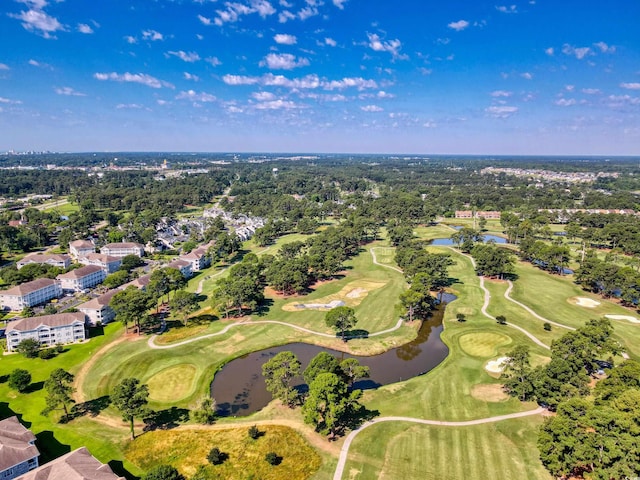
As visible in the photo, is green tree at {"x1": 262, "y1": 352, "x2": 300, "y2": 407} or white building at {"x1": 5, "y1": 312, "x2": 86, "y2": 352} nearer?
green tree at {"x1": 262, "y1": 352, "x2": 300, "y2": 407}

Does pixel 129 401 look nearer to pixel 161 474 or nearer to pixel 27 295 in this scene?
pixel 161 474

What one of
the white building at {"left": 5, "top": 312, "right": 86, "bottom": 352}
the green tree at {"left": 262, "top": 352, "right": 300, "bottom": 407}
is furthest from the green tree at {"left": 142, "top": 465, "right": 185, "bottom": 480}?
the white building at {"left": 5, "top": 312, "right": 86, "bottom": 352}

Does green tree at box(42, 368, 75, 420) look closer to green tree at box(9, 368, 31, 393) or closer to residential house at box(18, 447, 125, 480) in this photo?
green tree at box(9, 368, 31, 393)

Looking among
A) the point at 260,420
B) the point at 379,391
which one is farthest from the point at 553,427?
the point at 260,420

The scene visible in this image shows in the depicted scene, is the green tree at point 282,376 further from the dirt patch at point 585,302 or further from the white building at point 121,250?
the white building at point 121,250

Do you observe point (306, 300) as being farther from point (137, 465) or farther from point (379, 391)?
point (137, 465)
